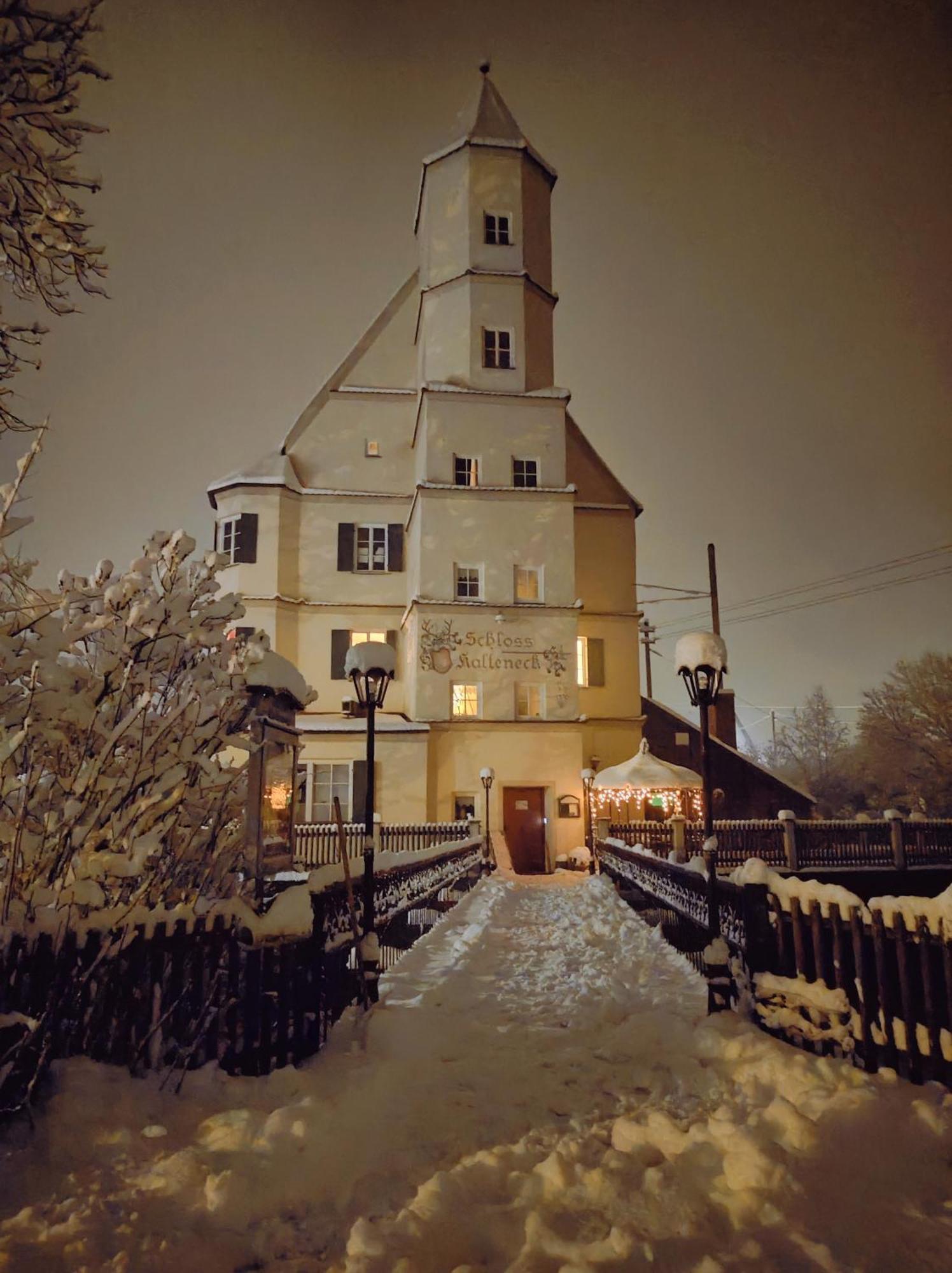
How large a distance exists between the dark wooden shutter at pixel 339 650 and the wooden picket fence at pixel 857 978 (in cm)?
2278

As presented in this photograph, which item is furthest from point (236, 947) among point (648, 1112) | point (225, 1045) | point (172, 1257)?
point (648, 1112)

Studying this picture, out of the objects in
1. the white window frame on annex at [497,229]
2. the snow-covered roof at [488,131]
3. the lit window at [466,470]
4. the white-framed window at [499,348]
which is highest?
the snow-covered roof at [488,131]

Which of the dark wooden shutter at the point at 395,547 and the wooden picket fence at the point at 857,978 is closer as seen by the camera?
the wooden picket fence at the point at 857,978

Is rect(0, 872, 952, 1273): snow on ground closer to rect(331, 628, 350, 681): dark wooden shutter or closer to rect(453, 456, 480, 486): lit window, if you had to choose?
rect(331, 628, 350, 681): dark wooden shutter

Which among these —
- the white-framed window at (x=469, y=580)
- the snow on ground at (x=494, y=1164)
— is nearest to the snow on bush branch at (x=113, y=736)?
the snow on ground at (x=494, y=1164)

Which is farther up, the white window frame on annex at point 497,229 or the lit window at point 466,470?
the white window frame on annex at point 497,229

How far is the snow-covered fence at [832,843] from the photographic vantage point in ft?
69.7

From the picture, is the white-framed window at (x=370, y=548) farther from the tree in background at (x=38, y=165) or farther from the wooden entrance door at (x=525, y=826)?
the tree in background at (x=38, y=165)

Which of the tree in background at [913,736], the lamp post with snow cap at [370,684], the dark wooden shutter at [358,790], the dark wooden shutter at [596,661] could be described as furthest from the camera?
the tree in background at [913,736]

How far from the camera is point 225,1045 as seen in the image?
519cm

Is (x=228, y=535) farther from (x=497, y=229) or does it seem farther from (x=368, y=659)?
(x=368, y=659)

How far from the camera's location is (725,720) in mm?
36781

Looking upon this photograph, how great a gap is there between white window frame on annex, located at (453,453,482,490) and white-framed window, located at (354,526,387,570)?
402 cm

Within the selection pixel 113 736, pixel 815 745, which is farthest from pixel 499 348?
pixel 815 745
